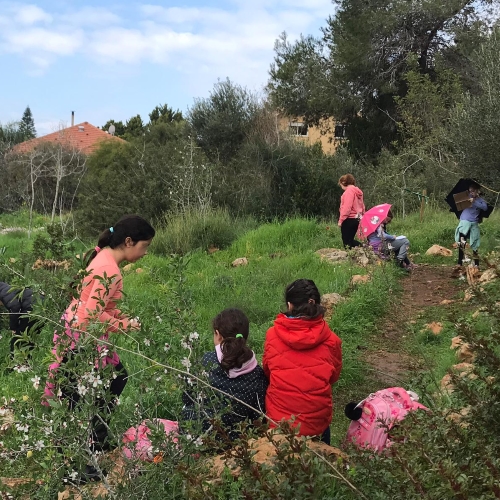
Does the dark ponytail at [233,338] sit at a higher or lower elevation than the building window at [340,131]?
lower

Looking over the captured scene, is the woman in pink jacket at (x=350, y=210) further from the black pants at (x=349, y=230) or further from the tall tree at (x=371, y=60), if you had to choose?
the tall tree at (x=371, y=60)

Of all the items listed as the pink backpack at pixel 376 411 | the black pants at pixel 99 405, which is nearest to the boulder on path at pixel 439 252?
the pink backpack at pixel 376 411

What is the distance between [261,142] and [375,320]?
1249 centimetres

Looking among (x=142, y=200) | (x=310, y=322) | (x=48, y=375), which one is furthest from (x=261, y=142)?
(x=48, y=375)

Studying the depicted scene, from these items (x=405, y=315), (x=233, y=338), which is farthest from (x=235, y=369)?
(x=405, y=315)

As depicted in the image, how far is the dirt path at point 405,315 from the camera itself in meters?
4.83

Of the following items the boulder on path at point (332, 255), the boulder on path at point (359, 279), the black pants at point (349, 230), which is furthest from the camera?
the black pants at point (349, 230)

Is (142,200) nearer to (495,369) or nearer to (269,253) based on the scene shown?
(269,253)

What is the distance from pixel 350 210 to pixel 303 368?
6.82 metres

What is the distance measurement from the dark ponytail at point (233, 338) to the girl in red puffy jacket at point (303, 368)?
0.20 metres

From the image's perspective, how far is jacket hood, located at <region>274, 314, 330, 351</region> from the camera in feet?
10.4

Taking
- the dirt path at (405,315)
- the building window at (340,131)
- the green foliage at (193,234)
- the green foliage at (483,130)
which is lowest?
the dirt path at (405,315)

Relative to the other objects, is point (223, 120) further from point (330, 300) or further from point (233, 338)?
point (233, 338)

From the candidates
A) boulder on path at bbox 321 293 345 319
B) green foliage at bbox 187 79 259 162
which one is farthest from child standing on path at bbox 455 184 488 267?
green foliage at bbox 187 79 259 162
